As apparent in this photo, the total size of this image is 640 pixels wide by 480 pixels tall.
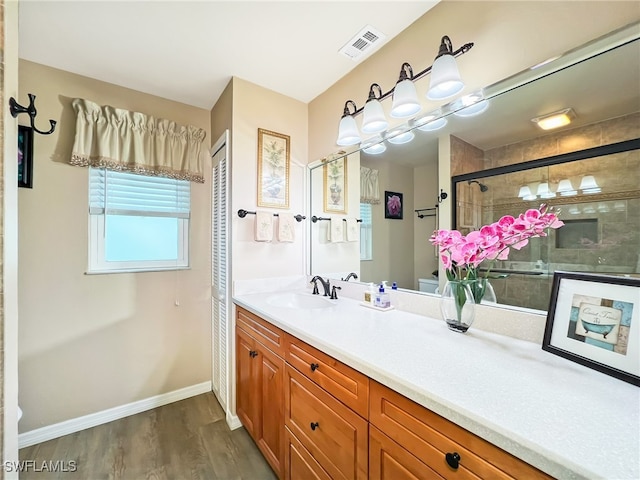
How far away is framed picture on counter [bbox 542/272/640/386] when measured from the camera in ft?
2.30

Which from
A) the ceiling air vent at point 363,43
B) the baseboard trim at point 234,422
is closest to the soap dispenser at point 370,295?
the baseboard trim at point 234,422

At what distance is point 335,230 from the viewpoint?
202cm

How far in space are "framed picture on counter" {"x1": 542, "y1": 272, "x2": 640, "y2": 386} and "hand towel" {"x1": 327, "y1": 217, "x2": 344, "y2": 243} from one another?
1.27m

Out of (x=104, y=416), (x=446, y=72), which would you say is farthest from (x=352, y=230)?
(x=104, y=416)

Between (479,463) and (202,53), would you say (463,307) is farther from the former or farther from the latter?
(202,53)

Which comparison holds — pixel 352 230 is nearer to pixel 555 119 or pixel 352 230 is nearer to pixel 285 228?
pixel 285 228

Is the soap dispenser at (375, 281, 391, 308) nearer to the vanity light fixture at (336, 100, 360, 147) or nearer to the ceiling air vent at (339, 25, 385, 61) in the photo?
the vanity light fixture at (336, 100, 360, 147)

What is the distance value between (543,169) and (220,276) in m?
2.03

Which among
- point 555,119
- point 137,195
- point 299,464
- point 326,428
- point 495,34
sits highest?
point 495,34

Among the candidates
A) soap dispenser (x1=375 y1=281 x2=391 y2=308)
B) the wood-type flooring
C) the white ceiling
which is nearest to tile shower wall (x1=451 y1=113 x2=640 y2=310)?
soap dispenser (x1=375 y1=281 x2=391 y2=308)

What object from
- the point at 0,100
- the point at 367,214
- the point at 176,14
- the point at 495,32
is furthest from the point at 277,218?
the point at 495,32

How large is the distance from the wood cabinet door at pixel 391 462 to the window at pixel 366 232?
107cm

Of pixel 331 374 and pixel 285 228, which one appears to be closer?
pixel 331 374

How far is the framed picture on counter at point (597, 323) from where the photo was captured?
0.70m
